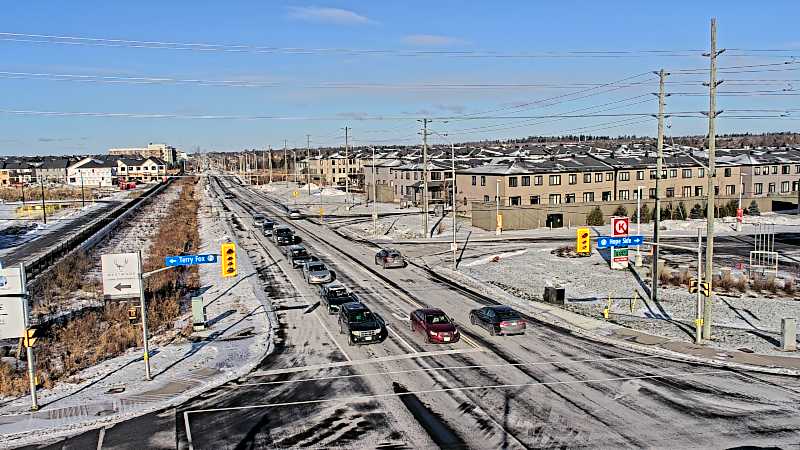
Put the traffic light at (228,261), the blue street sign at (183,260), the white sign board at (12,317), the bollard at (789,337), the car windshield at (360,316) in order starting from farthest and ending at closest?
the traffic light at (228,261) → the car windshield at (360,316) → the bollard at (789,337) → the blue street sign at (183,260) → the white sign board at (12,317)

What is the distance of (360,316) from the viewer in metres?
31.7

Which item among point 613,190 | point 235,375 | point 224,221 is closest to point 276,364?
point 235,375

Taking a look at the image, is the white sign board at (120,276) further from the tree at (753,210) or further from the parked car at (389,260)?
the tree at (753,210)

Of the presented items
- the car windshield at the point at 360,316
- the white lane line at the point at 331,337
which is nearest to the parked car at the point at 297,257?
the white lane line at the point at 331,337

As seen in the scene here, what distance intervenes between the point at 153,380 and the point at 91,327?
12.4m

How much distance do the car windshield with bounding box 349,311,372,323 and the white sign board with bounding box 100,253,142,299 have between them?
381 inches

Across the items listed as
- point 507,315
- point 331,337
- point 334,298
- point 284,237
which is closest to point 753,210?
point 284,237

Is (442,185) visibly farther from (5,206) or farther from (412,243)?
(5,206)

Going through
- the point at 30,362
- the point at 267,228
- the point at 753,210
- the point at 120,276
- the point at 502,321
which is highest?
the point at 120,276

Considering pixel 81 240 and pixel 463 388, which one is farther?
pixel 81 240

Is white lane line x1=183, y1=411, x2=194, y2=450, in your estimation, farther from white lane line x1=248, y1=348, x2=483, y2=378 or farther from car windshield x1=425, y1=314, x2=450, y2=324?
car windshield x1=425, y1=314, x2=450, y2=324

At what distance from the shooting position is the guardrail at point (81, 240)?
51531 mm

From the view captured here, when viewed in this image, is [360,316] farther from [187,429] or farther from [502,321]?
[187,429]

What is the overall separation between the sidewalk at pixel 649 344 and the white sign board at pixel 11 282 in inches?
955
